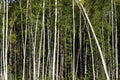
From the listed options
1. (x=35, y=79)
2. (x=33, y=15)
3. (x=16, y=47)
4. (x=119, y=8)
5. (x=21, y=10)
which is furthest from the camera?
(x=16, y=47)

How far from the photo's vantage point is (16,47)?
2150 centimetres

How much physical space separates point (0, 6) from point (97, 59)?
206 inches

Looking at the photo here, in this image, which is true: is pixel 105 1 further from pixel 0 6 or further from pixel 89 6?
pixel 0 6

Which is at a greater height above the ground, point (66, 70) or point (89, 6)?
point (89, 6)

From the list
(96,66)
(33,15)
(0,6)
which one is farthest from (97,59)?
(0,6)

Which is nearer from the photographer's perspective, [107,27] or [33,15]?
[33,15]

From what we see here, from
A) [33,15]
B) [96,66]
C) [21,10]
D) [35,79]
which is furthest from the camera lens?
[96,66]

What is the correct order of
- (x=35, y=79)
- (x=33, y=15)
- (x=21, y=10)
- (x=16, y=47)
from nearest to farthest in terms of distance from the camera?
(x=35, y=79) < (x=33, y=15) < (x=21, y=10) < (x=16, y=47)

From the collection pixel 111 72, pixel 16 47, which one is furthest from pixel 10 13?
pixel 111 72

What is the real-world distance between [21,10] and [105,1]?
12.9ft

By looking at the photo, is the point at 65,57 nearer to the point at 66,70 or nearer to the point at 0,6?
the point at 66,70

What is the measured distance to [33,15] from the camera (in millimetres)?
14344

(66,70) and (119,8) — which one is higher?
(119,8)

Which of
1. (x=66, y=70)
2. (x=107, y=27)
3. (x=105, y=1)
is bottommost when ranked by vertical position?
(x=66, y=70)
